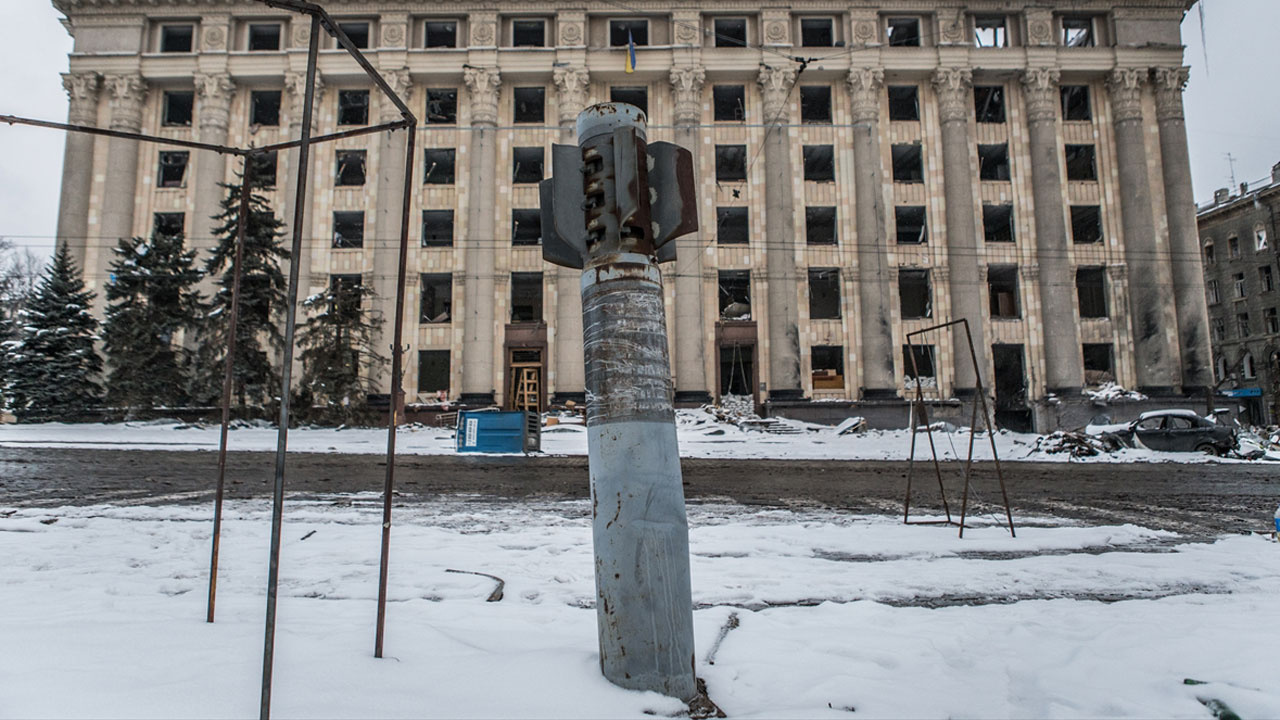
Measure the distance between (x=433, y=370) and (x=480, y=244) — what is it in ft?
20.2

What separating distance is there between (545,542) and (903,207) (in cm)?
3001

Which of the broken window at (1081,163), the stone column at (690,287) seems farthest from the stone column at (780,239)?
the broken window at (1081,163)

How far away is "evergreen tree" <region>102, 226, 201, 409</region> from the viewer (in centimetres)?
2514

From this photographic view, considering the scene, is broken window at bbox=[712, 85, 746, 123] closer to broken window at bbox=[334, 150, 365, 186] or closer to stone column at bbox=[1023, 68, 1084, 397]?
stone column at bbox=[1023, 68, 1084, 397]

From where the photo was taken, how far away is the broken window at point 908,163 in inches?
1244

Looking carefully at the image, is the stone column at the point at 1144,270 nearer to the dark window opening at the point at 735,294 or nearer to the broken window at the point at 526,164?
the dark window opening at the point at 735,294

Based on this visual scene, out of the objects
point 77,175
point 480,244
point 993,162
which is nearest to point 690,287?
point 480,244

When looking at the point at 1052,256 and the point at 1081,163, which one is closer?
the point at 1052,256

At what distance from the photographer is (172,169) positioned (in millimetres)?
32656

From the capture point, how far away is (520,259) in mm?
31109

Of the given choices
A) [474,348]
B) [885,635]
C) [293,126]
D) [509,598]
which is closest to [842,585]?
[885,635]

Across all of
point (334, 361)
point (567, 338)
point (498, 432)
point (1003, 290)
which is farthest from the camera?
point (1003, 290)

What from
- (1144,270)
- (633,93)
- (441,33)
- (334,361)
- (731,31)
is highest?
(441,33)

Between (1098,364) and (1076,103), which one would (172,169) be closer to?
(1076,103)
